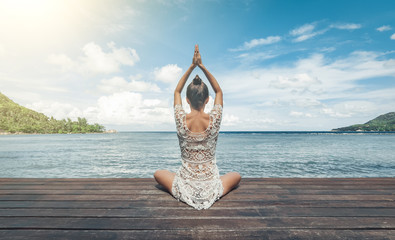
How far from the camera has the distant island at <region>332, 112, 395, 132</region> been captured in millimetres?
115019

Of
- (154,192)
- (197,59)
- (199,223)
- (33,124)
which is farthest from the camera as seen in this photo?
(33,124)

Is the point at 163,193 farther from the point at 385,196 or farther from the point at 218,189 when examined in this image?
the point at 385,196

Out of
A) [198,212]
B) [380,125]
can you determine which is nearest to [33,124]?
[198,212]

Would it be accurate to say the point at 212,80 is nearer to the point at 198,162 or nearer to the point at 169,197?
the point at 198,162

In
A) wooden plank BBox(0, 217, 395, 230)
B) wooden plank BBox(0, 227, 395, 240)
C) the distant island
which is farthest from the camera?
the distant island

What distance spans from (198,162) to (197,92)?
1.11 metres

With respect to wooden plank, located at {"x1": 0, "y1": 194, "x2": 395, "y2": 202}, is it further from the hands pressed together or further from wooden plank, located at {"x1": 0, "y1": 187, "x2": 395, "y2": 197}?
the hands pressed together

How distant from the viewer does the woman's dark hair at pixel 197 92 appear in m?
3.32

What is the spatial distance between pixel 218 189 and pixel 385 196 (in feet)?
10.0

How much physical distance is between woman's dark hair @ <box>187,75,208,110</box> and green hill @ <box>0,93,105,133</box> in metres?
121

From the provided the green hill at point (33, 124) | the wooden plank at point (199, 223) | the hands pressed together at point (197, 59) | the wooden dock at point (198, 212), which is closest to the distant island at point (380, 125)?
the wooden dock at point (198, 212)

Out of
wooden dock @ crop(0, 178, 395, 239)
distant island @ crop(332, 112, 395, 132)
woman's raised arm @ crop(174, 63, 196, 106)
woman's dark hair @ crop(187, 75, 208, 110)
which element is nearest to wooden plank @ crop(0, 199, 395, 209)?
wooden dock @ crop(0, 178, 395, 239)

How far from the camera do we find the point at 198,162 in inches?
137

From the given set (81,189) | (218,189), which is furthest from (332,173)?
(81,189)
